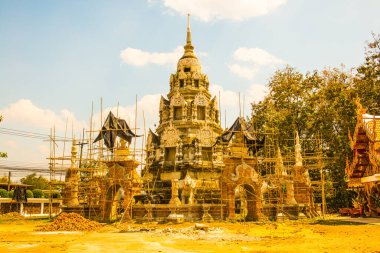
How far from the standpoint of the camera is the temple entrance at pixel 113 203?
922 inches

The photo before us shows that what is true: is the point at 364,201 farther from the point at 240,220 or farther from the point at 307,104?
the point at 307,104

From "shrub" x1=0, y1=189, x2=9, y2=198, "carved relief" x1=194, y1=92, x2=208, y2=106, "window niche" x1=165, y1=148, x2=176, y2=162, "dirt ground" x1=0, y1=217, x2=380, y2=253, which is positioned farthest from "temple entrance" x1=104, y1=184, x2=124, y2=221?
"shrub" x1=0, y1=189, x2=9, y2=198

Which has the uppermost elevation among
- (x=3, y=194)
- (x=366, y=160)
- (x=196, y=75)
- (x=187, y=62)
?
(x=187, y=62)

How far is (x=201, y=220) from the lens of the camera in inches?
879

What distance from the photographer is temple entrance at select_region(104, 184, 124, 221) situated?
76.8 ft

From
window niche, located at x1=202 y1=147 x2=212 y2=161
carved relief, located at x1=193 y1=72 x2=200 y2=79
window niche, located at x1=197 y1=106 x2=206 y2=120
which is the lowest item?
window niche, located at x1=202 y1=147 x2=212 y2=161

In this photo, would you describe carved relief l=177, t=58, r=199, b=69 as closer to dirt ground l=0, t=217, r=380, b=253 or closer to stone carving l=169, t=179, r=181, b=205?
stone carving l=169, t=179, r=181, b=205

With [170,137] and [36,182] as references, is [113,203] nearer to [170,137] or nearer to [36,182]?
[170,137]

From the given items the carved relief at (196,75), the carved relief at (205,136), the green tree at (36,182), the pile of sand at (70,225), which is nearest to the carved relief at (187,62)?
the carved relief at (196,75)

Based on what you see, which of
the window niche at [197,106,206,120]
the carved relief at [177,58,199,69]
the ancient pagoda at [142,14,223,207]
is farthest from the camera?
the carved relief at [177,58,199,69]

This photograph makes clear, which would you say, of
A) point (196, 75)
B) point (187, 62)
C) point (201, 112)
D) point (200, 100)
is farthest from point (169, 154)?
point (187, 62)

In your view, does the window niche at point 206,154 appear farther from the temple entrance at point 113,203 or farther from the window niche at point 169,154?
the temple entrance at point 113,203

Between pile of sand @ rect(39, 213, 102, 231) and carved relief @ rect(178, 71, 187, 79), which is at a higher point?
carved relief @ rect(178, 71, 187, 79)

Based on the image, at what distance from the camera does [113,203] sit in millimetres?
23969
